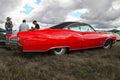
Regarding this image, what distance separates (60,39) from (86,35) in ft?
4.75

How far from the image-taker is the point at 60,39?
24.6 ft

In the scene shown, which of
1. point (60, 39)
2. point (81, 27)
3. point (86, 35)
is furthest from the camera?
point (81, 27)

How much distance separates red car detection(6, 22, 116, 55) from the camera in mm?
6949

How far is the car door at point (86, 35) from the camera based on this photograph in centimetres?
837

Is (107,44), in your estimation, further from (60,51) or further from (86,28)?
(60,51)

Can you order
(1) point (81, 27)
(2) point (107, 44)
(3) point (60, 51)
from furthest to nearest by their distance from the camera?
(2) point (107, 44), (1) point (81, 27), (3) point (60, 51)

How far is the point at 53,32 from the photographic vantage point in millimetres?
7523

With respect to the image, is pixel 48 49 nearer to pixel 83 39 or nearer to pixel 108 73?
pixel 83 39

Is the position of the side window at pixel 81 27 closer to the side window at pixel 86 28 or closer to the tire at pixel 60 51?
the side window at pixel 86 28

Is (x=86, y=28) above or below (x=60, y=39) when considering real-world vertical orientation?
above

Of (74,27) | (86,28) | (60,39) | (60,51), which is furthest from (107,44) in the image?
(60,39)

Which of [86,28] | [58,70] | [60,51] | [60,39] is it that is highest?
[86,28]

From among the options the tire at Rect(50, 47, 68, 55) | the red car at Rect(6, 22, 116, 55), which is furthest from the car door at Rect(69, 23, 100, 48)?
the tire at Rect(50, 47, 68, 55)

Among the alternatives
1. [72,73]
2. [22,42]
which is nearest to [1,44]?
[22,42]
